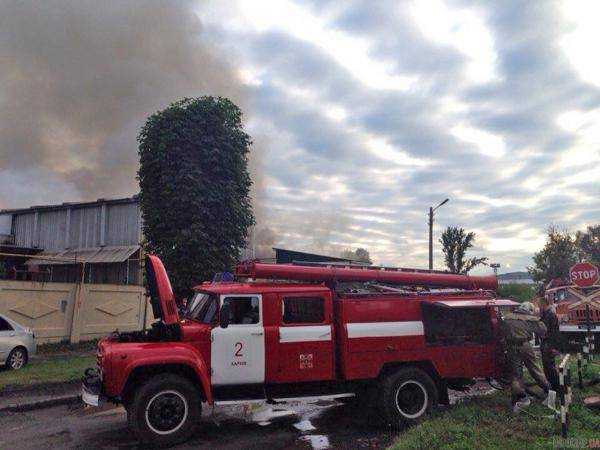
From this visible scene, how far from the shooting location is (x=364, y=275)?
8.60 metres

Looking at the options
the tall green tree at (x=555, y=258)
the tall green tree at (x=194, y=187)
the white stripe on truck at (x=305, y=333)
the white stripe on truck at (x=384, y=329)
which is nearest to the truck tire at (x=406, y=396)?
the white stripe on truck at (x=384, y=329)

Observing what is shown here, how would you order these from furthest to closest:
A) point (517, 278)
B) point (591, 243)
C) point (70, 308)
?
point (517, 278) < point (591, 243) < point (70, 308)

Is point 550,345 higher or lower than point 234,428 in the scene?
higher

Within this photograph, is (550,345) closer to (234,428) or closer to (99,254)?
(234,428)

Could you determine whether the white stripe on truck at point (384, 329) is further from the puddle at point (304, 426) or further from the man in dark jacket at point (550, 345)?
the man in dark jacket at point (550, 345)

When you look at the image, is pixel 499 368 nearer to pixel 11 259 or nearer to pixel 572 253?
pixel 11 259

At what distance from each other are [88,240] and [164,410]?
2115 centimetres

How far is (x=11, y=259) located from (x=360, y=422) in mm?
24362

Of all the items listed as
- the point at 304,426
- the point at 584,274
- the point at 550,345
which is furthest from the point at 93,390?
the point at 584,274

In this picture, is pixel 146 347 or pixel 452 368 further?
pixel 452 368

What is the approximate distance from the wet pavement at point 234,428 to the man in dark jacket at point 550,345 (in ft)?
10.7

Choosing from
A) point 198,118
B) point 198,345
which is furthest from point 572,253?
point 198,345

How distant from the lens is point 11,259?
26.3 metres

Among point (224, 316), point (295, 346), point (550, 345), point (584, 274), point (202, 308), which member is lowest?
point (550, 345)
